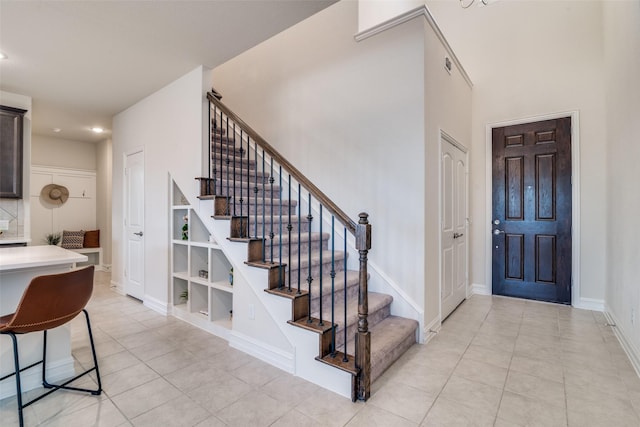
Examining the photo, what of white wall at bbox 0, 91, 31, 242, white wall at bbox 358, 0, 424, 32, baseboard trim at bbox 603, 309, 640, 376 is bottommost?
baseboard trim at bbox 603, 309, 640, 376

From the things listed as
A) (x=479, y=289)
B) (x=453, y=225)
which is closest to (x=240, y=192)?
(x=453, y=225)

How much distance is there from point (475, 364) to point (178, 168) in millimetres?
3379

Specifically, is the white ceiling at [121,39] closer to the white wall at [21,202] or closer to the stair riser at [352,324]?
the white wall at [21,202]

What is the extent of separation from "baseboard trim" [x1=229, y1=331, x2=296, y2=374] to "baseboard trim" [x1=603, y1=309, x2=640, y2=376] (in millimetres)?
2539

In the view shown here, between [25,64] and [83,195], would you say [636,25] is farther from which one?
[83,195]

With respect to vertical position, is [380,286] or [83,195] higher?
[83,195]

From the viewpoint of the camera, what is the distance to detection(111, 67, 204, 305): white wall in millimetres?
3242

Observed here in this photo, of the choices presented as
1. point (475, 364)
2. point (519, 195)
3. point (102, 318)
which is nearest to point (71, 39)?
point (102, 318)

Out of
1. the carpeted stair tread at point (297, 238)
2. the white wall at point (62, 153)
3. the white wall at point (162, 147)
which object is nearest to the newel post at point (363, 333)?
the carpeted stair tread at point (297, 238)

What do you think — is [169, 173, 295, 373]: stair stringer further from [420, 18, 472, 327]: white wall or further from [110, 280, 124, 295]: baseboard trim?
[110, 280, 124, 295]: baseboard trim

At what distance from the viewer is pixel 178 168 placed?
11.2 ft

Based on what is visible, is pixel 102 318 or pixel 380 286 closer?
pixel 380 286

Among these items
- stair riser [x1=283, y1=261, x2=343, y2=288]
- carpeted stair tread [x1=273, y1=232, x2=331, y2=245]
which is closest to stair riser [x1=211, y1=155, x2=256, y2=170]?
carpeted stair tread [x1=273, y1=232, x2=331, y2=245]

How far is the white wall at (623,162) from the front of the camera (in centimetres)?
247
